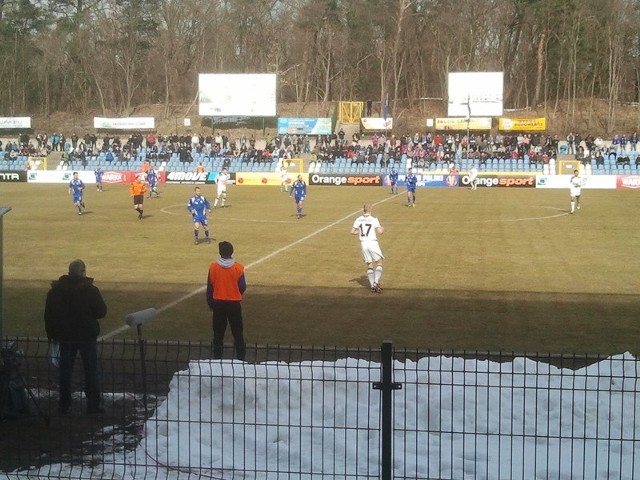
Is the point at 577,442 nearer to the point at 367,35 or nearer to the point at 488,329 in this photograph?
the point at 488,329

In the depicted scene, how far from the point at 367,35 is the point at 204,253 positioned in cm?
7039

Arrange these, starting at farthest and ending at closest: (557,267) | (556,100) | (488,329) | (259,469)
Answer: (556,100)
(557,267)
(488,329)
(259,469)

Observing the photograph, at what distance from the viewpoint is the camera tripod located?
8.77 metres

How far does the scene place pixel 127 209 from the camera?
38.7 meters

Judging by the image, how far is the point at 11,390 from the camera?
894 cm

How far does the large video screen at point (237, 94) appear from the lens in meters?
72.9

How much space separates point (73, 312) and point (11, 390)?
1331 mm

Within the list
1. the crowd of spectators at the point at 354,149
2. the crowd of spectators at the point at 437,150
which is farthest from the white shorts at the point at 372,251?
the crowd of spectators at the point at 354,149

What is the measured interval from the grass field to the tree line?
167 feet

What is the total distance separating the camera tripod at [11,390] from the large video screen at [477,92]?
210 feet

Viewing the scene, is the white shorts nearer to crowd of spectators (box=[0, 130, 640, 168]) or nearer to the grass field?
the grass field

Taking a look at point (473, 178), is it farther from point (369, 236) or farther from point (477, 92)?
point (369, 236)

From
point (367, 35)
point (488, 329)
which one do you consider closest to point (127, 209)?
point (488, 329)

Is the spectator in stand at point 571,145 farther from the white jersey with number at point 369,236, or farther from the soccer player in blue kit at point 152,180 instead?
the white jersey with number at point 369,236
